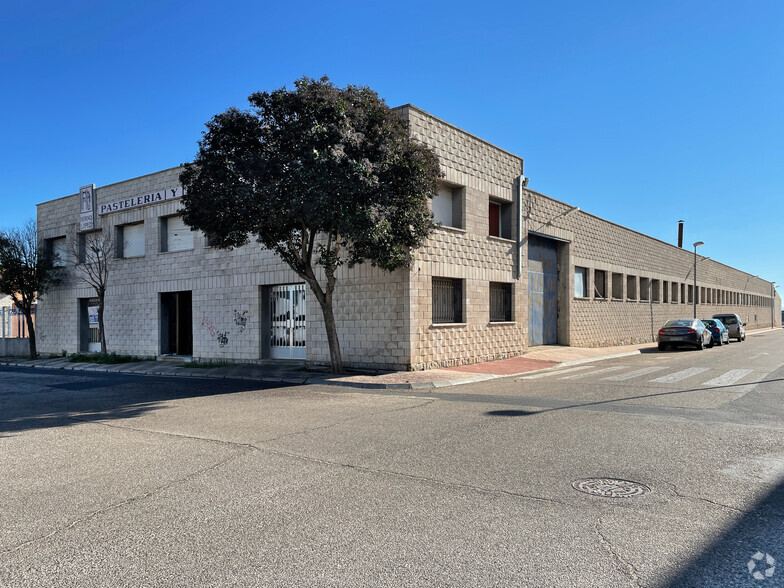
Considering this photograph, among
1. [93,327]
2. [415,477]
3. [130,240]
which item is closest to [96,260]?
[130,240]

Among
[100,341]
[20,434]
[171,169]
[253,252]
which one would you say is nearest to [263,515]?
[20,434]

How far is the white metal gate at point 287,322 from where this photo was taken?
61.5 ft

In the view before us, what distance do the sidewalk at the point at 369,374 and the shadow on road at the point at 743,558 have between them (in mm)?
9469

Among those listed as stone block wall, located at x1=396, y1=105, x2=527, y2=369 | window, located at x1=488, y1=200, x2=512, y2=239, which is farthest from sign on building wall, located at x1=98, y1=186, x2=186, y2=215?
window, located at x1=488, y1=200, x2=512, y2=239

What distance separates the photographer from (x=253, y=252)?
1933 centimetres

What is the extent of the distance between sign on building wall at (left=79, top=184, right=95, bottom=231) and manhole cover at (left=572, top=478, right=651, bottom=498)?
82.9 ft

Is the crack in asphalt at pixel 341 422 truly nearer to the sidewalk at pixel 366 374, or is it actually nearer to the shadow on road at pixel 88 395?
the sidewalk at pixel 366 374

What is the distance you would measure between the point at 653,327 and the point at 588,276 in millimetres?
10850

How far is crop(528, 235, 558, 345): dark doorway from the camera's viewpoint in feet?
75.6

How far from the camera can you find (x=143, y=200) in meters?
22.8

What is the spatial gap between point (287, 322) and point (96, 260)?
11.4m

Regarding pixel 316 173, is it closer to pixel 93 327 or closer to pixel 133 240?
pixel 133 240

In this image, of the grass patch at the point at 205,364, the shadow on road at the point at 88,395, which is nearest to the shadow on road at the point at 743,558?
the shadow on road at the point at 88,395

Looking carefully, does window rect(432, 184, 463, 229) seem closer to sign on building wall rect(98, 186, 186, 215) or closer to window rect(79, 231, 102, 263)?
sign on building wall rect(98, 186, 186, 215)
